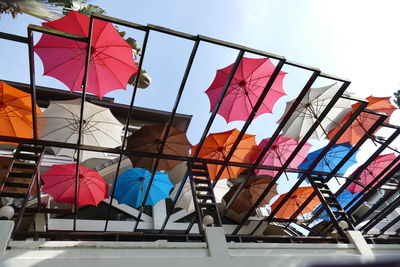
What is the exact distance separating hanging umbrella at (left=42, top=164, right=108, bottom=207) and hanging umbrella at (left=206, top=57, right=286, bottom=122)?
4.95 metres

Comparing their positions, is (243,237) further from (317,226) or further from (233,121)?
(317,226)

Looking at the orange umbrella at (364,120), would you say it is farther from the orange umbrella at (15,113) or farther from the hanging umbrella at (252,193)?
the orange umbrella at (15,113)

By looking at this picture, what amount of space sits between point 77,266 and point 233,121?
5287mm

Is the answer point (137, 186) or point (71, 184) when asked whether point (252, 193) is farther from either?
point (71, 184)

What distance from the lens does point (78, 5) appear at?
9406 millimetres

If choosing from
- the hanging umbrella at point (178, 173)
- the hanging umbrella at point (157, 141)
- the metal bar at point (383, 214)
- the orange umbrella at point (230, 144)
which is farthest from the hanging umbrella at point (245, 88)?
the metal bar at point (383, 214)

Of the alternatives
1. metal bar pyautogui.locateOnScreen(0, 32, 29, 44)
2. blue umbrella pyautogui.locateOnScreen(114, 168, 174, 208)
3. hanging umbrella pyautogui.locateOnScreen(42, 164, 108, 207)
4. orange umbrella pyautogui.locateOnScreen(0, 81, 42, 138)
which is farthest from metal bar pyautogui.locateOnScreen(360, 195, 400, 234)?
orange umbrella pyautogui.locateOnScreen(0, 81, 42, 138)

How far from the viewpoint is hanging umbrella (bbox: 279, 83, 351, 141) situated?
24.3 feet

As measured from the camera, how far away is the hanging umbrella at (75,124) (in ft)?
22.6

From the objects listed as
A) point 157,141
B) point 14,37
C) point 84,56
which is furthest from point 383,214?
point 14,37

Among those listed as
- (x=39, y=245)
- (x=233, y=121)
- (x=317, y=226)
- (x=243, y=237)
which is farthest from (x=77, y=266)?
(x=317, y=226)

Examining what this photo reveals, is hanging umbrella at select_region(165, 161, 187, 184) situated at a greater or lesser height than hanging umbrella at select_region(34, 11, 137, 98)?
greater

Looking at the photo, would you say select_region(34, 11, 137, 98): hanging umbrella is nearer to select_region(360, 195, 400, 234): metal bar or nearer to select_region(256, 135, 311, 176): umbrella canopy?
select_region(256, 135, 311, 176): umbrella canopy

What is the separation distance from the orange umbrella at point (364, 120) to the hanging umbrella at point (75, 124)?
21.8 feet
